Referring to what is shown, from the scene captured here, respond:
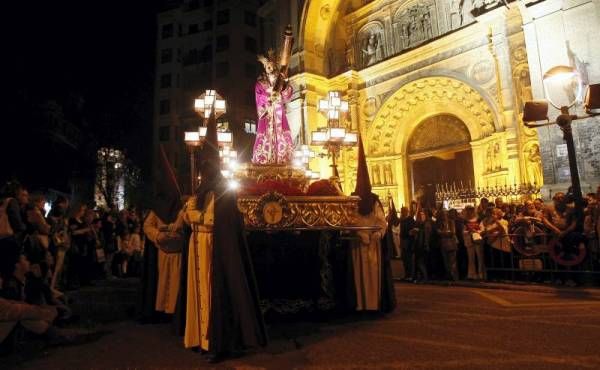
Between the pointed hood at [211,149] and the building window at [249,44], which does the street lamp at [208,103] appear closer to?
the pointed hood at [211,149]

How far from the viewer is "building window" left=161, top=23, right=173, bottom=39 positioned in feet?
123

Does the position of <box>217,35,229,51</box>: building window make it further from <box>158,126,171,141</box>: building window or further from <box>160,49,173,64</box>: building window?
<box>158,126,171,141</box>: building window

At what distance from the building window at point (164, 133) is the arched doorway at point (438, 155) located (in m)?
26.7

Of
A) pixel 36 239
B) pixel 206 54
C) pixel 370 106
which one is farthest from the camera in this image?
pixel 206 54

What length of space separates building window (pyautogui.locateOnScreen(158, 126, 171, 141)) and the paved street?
3349 centimetres

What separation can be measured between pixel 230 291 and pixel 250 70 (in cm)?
3076

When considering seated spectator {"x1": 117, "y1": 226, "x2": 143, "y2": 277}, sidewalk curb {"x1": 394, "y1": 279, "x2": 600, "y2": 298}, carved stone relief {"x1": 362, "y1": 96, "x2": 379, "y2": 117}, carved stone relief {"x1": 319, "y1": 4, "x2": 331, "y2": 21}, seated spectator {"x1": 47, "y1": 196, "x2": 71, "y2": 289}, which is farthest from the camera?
carved stone relief {"x1": 319, "y1": 4, "x2": 331, "y2": 21}

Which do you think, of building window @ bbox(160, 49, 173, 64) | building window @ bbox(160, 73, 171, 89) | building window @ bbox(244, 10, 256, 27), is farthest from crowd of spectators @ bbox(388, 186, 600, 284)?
building window @ bbox(160, 49, 173, 64)

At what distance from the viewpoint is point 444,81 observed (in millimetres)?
13938

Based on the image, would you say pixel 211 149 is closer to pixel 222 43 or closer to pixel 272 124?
pixel 272 124

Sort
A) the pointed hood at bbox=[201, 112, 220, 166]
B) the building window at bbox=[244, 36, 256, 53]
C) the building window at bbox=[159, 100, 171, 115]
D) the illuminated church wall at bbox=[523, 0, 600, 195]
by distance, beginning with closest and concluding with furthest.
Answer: the pointed hood at bbox=[201, 112, 220, 166] → the illuminated church wall at bbox=[523, 0, 600, 195] → the building window at bbox=[244, 36, 256, 53] → the building window at bbox=[159, 100, 171, 115]

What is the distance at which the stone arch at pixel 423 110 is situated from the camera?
1298 centimetres

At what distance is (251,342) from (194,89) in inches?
1326

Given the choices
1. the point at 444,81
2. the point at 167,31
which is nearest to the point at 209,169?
the point at 444,81
